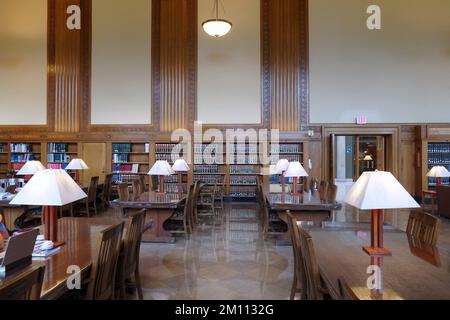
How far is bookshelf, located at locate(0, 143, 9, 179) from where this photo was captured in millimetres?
10391

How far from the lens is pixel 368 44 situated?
9.78 metres

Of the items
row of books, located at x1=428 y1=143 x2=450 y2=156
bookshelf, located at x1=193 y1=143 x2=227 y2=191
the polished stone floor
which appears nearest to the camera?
the polished stone floor

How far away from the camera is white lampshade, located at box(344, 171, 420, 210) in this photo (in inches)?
78.9

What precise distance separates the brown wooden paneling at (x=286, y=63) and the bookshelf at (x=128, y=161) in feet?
12.9

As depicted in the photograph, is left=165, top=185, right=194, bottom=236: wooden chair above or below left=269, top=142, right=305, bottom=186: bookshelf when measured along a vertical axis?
below

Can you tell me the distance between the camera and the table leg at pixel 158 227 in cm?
514

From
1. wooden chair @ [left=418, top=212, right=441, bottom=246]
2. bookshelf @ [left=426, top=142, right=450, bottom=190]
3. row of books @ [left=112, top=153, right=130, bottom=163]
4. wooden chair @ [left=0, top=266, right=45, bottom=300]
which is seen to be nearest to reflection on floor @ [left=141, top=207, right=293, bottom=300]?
wooden chair @ [left=418, top=212, right=441, bottom=246]

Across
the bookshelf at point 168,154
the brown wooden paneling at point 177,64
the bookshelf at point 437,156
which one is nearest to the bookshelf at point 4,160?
the bookshelf at point 168,154

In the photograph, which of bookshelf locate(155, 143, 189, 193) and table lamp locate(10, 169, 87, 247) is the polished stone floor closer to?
table lamp locate(10, 169, 87, 247)

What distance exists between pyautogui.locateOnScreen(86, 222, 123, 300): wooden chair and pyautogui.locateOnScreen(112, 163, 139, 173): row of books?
7885 millimetres

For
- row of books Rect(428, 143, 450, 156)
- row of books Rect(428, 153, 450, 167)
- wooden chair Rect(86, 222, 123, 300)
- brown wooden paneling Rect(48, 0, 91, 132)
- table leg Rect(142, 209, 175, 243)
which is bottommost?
table leg Rect(142, 209, 175, 243)

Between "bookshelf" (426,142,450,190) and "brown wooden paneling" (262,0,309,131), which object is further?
"brown wooden paneling" (262,0,309,131)

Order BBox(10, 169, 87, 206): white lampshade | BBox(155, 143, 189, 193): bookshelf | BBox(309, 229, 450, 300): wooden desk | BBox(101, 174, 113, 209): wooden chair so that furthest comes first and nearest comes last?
1. BBox(155, 143, 189, 193): bookshelf
2. BBox(101, 174, 113, 209): wooden chair
3. BBox(10, 169, 87, 206): white lampshade
4. BBox(309, 229, 450, 300): wooden desk

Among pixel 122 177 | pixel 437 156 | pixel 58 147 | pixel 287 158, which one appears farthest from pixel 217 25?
pixel 437 156
